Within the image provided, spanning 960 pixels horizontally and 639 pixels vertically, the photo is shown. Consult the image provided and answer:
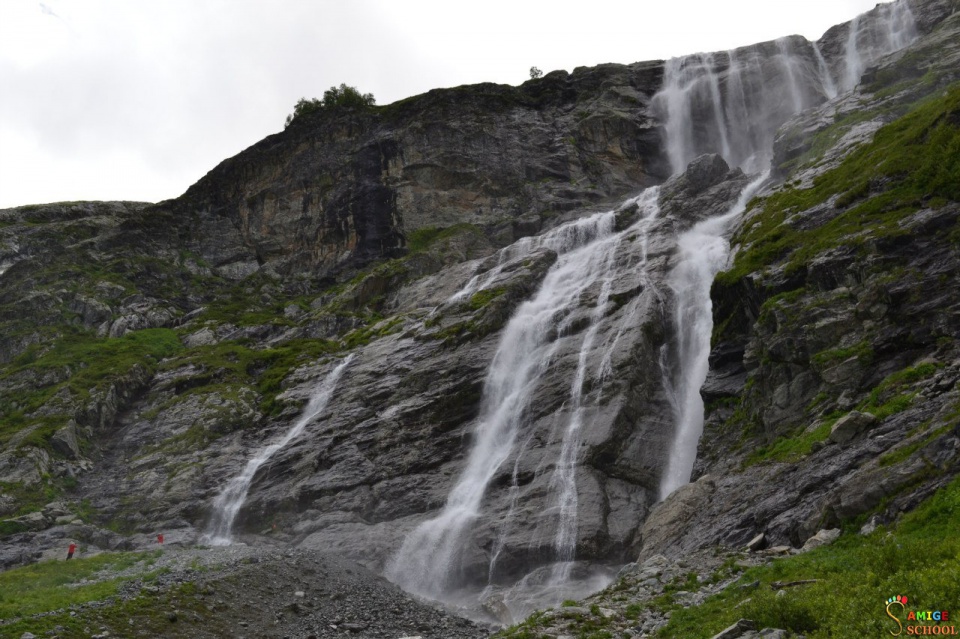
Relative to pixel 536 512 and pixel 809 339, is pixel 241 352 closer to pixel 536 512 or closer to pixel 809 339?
pixel 536 512

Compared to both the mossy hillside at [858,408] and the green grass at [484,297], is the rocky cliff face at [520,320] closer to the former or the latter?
the mossy hillside at [858,408]

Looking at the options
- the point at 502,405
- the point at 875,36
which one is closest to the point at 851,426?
the point at 502,405

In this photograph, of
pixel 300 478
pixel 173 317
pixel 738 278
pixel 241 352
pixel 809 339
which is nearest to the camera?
pixel 809 339

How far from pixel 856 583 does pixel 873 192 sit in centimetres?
2714

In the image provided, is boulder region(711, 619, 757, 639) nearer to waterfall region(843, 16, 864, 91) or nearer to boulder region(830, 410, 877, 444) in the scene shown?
boulder region(830, 410, 877, 444)

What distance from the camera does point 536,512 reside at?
3170 centimetres

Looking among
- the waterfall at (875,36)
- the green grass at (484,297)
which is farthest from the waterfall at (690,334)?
the waterfall at (875,36)

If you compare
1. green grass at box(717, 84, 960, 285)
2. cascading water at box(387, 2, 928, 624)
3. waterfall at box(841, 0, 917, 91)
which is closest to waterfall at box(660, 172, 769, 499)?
cascading water at box(387, 2, 928, 624)

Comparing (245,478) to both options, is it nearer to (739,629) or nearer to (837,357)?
(837,357)

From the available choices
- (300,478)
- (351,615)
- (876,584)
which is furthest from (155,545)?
(876,584)

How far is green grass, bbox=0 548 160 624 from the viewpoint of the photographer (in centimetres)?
Result: 1939

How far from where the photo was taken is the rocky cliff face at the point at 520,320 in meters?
25.5

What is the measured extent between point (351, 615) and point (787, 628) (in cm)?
1692

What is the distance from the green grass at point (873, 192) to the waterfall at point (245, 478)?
1198 inches
